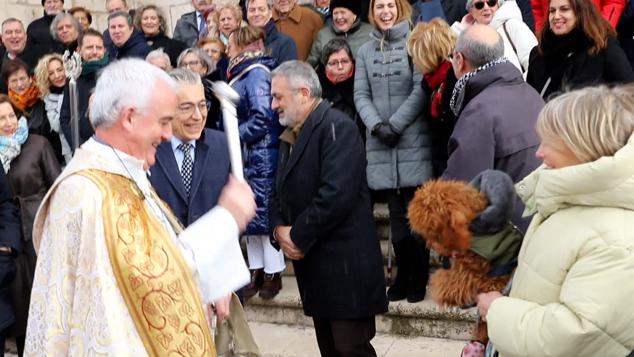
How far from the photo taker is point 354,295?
4215 mm

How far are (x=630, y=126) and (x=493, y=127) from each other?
4.36 ft

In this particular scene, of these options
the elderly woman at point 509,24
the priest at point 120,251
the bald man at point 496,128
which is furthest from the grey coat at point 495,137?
the elderly woman at point 509,24

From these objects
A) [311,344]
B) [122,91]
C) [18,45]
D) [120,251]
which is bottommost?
[311,344]

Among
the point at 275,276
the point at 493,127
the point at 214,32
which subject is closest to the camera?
the point at 493,127

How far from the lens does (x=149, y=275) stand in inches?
97.6

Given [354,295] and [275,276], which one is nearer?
[354,295]

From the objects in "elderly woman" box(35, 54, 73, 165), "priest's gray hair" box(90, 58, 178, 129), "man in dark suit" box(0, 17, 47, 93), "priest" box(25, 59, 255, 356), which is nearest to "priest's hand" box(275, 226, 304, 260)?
"priest" box(25, 59, 255, 356)

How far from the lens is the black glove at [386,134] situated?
223 inches

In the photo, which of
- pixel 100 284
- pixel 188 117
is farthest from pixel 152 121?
pixel 188 117

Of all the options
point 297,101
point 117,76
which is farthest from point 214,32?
point 117,76

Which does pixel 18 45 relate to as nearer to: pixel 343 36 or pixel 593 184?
pixel 343 36

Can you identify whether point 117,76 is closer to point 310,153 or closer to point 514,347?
point 514,347

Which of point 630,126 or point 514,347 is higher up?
point 630,126

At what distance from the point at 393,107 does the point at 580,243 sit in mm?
3547
